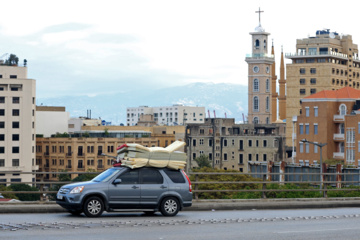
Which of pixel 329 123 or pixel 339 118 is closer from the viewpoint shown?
pixel 329 123

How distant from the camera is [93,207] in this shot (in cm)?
2116

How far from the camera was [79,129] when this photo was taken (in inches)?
6639

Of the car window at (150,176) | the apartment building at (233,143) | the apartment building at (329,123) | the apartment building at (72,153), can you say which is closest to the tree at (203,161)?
the apartment building at (233,143)

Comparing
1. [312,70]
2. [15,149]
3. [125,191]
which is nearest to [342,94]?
[15,149]

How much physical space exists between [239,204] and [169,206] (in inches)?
148

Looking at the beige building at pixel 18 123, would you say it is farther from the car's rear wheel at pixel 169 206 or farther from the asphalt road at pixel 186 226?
the car's rear wheel at pixel 169 206

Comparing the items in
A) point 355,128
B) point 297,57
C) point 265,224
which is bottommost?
point 265,224

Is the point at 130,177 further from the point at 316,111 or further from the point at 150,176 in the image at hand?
the point at 316,111

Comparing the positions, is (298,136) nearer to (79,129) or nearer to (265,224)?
(265,224)

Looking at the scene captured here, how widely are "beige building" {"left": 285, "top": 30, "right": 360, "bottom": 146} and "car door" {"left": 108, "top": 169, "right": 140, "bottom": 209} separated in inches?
5410

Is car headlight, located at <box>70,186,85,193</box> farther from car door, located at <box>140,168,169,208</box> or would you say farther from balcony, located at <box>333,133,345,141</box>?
balcony, located at <box>333,133,345,141</box>

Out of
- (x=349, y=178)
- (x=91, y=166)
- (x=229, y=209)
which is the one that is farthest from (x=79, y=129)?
(x=229, y=209)

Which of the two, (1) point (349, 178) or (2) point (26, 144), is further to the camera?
(2) point (26, 144)

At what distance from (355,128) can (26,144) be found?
61.7 m
